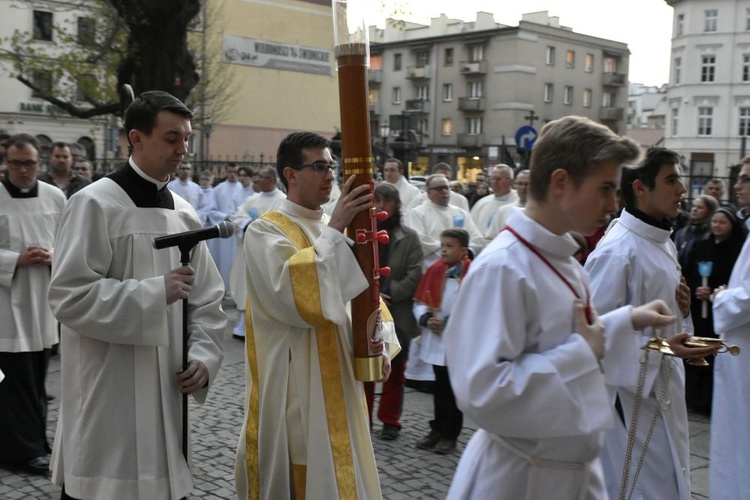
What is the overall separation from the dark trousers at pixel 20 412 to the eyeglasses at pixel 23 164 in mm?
1257

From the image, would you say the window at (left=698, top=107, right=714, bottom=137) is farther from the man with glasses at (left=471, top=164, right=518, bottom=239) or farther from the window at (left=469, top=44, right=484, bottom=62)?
the man with glasses at (left=471, top=164, right=518, bottom=239)

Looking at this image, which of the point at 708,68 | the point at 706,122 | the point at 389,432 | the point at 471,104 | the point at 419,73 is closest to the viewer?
the point at 389,432

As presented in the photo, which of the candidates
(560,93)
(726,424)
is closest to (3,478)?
(726,424)

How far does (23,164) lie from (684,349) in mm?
4379

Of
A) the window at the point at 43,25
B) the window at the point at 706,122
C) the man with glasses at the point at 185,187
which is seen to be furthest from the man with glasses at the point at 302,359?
the window at the point at 706,122

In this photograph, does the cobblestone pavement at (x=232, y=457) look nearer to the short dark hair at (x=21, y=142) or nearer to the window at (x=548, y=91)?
the short dark hair at (x=21, y=142)

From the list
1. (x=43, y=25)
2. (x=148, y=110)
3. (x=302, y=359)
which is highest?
(x=43, y=25)

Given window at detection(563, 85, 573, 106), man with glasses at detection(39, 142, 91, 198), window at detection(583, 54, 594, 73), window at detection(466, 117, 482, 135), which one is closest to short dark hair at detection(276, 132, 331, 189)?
man with glasses at detection(39, 142, 91, 198)

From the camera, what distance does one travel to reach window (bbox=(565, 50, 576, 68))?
6012cm

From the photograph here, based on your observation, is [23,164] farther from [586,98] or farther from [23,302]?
[586,98]

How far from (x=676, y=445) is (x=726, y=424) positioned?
1.08 meters

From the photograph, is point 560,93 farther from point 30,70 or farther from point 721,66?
point 30,70

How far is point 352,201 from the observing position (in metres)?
3.33

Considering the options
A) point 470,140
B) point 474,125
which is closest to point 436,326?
point 470,140
